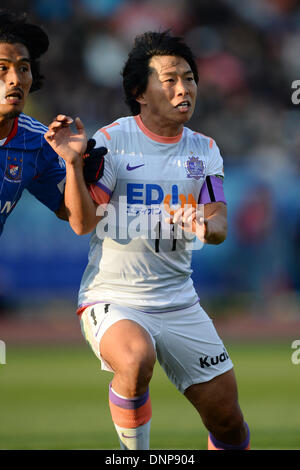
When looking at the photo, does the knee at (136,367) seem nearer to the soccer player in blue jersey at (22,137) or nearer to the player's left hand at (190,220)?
the player's left hand at (190,220)

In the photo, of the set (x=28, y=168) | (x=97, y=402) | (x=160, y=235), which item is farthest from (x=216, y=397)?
(x=97, y=402)

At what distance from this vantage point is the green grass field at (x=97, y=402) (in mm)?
6438

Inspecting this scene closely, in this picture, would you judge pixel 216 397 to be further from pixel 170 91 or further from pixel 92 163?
pixel 170 91

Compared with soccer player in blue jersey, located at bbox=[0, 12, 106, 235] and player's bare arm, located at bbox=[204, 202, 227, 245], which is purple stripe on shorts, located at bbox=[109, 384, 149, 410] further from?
soccer player in blue jersey, located at bbox=[0, 12, 106, 235]

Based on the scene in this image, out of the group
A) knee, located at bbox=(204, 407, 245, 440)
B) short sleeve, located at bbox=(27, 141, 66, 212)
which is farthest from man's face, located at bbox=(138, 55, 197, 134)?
knee, located at bbox=(204, 407, 245, 440)

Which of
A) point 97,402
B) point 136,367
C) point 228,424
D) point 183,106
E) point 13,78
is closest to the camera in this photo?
point 136,367

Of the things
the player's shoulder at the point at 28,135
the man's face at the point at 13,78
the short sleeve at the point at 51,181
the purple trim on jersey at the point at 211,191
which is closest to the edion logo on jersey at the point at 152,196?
the purple trim on jersey at the point at 211,191

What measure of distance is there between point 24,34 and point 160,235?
141 centimetres

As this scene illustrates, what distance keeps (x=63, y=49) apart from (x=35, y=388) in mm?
9733

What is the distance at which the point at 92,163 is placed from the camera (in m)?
4.19

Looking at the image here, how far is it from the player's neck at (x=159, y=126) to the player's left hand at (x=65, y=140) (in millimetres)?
570

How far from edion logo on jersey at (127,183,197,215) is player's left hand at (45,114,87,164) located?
17.4 inches

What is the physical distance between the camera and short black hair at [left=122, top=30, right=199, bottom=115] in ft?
14.9
